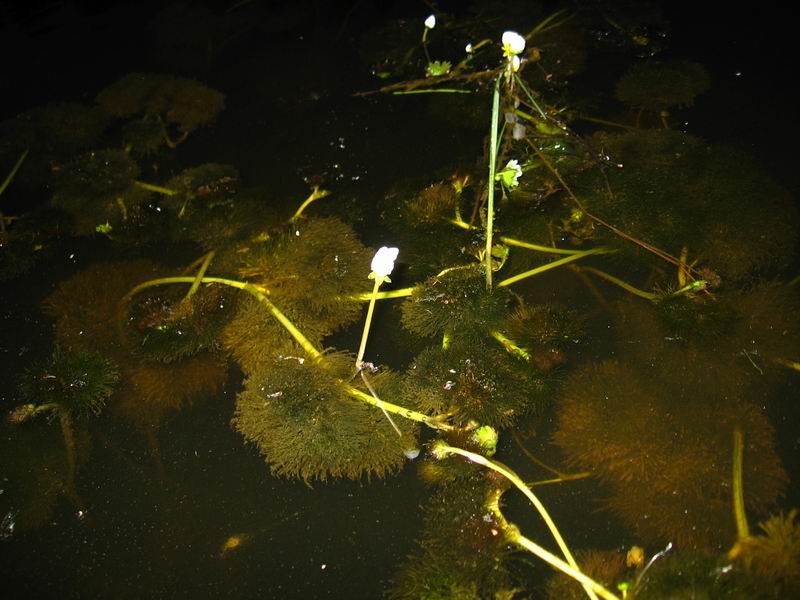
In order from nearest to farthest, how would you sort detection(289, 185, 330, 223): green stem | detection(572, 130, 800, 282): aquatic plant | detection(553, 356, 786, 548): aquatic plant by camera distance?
detection(553, 356, 786, 548): aquatic plant
detection(572, 130, 800, 282): aquatic plant
detection(289, 185, 330, 223): green stem

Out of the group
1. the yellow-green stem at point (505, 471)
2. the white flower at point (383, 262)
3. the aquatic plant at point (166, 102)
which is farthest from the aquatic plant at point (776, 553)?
the aquatic plant at point (166, 102)

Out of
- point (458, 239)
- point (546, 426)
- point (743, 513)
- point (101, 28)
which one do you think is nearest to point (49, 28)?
point (101, 28)

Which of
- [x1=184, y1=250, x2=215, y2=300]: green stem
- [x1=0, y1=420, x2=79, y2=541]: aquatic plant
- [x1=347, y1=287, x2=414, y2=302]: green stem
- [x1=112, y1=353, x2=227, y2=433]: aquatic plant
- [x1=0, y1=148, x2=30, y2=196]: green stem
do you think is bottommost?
[x1=0, y1=420, x2=79, y2=541]: aquatic plant

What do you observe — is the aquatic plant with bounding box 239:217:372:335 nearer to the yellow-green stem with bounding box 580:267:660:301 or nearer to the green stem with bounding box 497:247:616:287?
→ the green stem with bounding box 497:247:616:287

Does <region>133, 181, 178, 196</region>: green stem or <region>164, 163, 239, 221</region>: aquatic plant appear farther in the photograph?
<region>133, 181, 178, 196</region>: green stem

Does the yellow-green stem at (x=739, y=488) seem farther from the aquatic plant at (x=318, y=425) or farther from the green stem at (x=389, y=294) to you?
the green stem at (x=389, y=294)

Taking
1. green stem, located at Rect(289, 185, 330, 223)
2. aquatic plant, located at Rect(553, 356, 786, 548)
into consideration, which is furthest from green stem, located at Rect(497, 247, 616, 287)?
green stem, located at Rect(289, 185, 330, 223)

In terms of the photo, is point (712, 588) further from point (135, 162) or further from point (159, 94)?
point (159, 94)

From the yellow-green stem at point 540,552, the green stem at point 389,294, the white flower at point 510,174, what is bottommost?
the yellow-green stem at point 540,552

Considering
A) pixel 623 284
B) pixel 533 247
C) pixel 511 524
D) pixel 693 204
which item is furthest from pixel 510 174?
pixel 511 524

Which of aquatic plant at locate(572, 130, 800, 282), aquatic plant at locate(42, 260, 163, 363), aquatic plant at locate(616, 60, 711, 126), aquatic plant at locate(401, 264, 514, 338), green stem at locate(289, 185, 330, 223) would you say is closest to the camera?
aquatic plant at locate(401, 264, 514, 338)
